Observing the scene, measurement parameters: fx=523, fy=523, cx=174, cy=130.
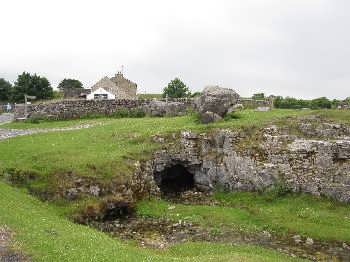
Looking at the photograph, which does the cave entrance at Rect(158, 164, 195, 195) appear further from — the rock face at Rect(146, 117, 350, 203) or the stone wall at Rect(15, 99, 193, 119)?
the stone wall at Rect(15, 99, 193, 119)

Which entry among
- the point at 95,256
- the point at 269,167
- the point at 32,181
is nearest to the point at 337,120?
the point at 269,167

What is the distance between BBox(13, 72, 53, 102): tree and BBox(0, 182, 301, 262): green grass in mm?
72128

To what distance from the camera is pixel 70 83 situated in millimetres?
134750

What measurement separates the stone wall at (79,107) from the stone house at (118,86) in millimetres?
33576

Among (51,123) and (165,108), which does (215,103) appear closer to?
(165,108)

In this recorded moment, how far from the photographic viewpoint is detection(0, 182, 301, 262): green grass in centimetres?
2455

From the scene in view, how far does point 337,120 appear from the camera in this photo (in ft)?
153

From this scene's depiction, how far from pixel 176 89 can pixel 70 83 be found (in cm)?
4273

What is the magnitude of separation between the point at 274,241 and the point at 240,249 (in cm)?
342

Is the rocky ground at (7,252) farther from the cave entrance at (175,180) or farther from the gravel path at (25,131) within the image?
the gravel path at (25,131)

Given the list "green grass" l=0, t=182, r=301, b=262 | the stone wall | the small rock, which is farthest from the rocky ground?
the stone wall

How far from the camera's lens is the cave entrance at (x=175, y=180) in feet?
149

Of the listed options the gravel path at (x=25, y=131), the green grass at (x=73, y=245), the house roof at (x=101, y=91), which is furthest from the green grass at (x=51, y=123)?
the house roof at (x=101, y=91)

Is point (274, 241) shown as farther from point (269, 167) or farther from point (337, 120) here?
point (337, 120)
